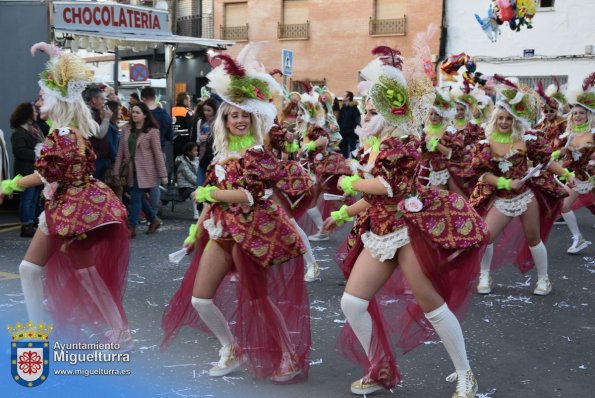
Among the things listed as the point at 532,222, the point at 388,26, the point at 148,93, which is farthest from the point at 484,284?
the point at 388,26

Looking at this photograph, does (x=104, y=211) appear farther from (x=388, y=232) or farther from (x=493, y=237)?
(x=493, y=237)

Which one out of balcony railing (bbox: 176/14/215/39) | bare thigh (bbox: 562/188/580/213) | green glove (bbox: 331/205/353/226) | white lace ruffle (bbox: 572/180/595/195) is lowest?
bare thigh (bbox: 562/188/580/213)

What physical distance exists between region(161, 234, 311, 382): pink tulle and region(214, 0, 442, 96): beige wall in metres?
23.6

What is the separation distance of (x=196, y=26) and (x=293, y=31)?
4878 millimetres

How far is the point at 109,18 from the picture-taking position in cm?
1262

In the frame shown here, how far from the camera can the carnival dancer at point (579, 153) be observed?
30.0 ft

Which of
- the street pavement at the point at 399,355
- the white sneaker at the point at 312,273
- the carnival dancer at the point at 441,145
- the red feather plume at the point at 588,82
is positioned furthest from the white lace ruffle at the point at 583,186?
the white sneaker at the point at 312,273

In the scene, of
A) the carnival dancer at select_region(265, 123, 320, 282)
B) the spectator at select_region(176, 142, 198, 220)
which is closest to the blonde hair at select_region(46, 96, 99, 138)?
the carnival dancer at select_region(265, 123, 320, 282)

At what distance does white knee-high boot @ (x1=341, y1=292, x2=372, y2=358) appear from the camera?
4.40 m

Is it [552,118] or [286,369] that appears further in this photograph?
[552,118]

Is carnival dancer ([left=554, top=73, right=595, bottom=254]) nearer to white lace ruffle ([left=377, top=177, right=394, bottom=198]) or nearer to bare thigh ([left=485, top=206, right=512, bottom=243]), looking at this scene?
bare thigh ([left=485, top=206, right=512, bottom=243])

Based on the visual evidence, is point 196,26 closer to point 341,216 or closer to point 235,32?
point 235,32

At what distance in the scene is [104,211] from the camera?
5.14m

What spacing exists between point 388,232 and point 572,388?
1579 millimetres
